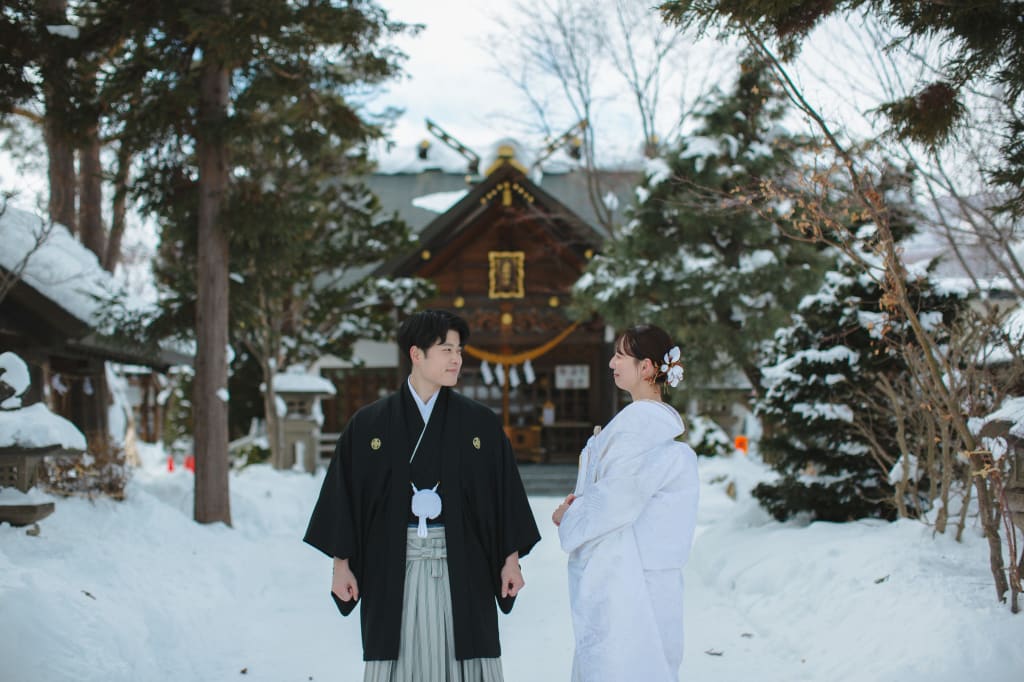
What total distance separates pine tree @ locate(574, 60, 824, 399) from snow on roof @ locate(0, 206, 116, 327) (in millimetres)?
6195

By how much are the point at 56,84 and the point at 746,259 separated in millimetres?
7815

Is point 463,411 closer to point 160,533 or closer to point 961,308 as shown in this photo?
point 160,533

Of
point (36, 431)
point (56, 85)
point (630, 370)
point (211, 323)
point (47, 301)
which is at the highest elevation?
point (56, 85)

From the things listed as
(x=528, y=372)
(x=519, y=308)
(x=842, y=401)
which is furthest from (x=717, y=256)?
(x=528, y=372)

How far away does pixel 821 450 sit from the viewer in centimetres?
775

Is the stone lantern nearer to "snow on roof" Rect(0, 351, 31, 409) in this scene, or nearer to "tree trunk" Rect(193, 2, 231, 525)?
"tree trunk" Rect(193, 2, 231, 525)

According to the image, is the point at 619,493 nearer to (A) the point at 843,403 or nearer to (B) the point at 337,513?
(B) the point at 337,513

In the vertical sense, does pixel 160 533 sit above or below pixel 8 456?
below

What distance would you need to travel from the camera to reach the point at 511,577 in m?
3.39

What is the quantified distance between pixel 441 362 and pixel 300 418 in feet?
36.1

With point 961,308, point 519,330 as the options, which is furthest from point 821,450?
point 519,330

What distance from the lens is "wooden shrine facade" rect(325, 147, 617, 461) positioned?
16.8 metres

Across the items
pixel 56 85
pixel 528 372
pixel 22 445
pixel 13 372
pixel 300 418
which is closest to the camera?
pixel 13 372

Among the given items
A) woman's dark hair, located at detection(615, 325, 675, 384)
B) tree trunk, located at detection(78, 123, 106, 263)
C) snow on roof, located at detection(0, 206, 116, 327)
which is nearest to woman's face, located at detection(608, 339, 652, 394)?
woman's dark hair, located at detection(615, 325, 675, 384)
